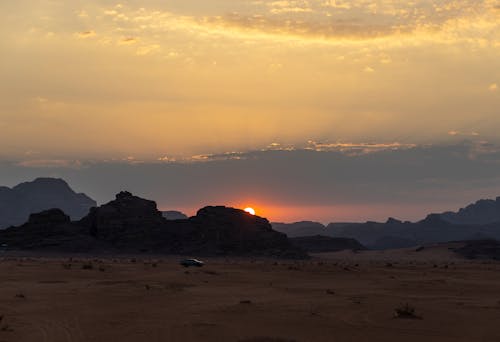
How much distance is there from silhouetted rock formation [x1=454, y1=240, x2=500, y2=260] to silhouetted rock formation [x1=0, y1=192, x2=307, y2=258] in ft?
130

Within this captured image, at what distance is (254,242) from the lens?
115 metres

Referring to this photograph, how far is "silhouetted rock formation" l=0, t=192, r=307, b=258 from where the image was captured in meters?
110

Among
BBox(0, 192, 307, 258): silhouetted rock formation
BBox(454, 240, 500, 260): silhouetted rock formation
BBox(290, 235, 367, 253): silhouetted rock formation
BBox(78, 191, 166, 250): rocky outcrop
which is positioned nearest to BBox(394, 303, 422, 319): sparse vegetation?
BBox(0, 192, 307, 258): silhouetted rock formation

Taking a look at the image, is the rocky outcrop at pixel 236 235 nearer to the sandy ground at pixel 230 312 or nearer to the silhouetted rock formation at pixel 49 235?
the silhouetted rock formation at pixel 49 235

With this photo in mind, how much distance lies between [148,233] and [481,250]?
72.9m

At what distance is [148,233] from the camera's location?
Answer: 382 feet

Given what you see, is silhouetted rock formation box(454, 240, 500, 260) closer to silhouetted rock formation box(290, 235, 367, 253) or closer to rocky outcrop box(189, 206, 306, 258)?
silhouetted rock formation box(290, 235, 367, 253)

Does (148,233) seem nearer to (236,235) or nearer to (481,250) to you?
(236,235)

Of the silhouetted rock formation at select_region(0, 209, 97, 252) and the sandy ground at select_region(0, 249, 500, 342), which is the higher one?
the silhouetted rock formation at select_region(0, 209, 97, 252)

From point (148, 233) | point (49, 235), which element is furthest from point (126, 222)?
point (49, 235)

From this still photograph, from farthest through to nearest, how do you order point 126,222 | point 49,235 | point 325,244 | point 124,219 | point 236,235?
1. point 325,244
2. point 124,219
3. point 126,222
4. point 236,235
5. point 49,235

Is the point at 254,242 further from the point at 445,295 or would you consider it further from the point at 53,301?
the point at 53,301

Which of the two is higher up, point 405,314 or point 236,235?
point 236,235

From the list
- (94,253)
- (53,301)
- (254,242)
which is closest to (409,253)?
(254,242)
